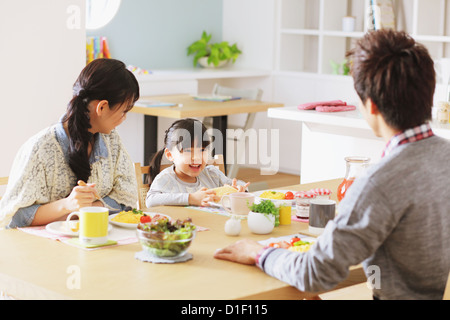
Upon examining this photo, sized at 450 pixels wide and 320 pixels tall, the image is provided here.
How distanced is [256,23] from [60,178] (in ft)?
15.1

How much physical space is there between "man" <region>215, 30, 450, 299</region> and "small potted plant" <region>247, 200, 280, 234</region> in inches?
17.3

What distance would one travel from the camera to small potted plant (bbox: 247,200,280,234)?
1.95m

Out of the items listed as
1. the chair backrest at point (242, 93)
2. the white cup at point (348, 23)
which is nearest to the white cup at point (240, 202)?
the chair backrest at point (242, 93)

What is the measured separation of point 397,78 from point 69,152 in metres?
1.08

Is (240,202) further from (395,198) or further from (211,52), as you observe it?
(211,52)

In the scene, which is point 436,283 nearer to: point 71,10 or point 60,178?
point 60,178

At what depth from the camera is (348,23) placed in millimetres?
5965

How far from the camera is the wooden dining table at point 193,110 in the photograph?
16.1 feet

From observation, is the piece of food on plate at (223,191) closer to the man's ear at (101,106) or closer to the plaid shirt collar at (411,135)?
the man's ear at (101,106)

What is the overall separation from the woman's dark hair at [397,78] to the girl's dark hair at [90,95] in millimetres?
868

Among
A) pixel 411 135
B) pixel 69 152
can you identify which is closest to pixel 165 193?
pixel 69 152

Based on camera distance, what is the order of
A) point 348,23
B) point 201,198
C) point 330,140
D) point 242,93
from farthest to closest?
point 348,23 < point 242,93 < point 330,140 < point 201,198
